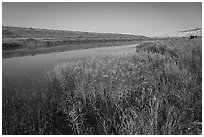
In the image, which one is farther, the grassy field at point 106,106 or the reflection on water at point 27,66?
the reflection on water at point 27,66

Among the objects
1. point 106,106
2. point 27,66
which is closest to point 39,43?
point 27,66

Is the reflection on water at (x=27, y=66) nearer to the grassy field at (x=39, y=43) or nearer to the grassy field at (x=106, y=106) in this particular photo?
the grassy field at (x=106, y=106)

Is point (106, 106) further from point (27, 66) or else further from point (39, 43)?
point (39, 43)

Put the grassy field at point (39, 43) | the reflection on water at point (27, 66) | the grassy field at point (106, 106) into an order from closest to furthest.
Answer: the grassy field at point (106, 106) < the reflection on water at point (27, 66) < the grassy field at point (39, 43)

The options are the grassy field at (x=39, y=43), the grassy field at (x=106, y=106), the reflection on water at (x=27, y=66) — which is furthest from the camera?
the grassy field at (x=39, y=43)

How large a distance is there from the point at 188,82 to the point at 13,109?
4.65 m

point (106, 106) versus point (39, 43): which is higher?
point (39, 43)

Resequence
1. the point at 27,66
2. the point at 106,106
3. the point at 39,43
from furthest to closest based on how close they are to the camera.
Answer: the point at 39,43 < the point at 27,66 < the point at 106,106

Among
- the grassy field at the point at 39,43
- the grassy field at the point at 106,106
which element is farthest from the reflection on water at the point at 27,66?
the grassy field at the point at 39,43

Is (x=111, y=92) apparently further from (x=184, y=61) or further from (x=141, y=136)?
(x=184, y=61)

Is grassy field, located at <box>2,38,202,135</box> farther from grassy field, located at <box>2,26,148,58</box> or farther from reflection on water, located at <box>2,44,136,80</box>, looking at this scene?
grassy field, located at <box>2,26,148,58</box>

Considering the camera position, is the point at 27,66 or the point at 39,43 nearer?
the point at 27,66

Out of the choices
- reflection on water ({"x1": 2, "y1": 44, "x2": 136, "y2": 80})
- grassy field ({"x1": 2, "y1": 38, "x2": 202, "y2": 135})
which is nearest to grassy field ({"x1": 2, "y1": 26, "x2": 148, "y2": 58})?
reflection on water ({"x1": 2, "y1": 44, "x2": 136, "y2": 80})

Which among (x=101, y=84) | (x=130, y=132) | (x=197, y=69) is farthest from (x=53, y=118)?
(x=197, y=69)
